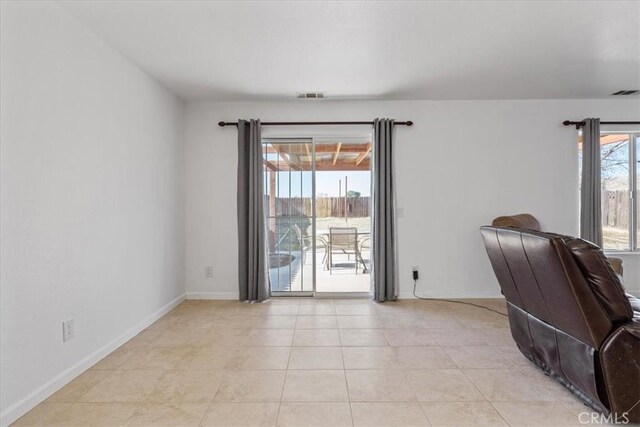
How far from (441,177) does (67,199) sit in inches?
143

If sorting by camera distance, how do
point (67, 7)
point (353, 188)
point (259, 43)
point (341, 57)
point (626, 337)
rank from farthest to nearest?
point (353, 188), point (341, 57), point (259, 43), point (67, 7), point (626, 337)

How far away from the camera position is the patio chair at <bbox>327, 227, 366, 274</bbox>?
4.71 m

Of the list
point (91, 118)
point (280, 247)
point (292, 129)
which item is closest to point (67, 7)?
point (91, 118)

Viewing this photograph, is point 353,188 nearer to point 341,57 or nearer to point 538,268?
point 341,57

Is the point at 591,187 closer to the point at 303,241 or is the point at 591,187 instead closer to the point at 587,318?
the point at 587,318

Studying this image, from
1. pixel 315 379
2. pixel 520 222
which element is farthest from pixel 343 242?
pixel 315 379

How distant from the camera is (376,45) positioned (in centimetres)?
253

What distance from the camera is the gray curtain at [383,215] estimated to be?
3740 mm

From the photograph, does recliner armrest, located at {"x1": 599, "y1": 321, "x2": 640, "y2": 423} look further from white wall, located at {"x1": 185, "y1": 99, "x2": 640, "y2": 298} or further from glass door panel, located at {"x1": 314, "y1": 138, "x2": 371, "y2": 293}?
glass door panel, located at {"x1": 314, "y1": 138, "x2": 371, "y2": 293}

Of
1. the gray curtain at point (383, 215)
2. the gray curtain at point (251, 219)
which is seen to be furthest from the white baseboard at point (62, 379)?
the gray curtain at point (383, 215)

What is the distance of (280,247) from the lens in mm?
4020

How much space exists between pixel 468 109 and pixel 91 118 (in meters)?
3.84

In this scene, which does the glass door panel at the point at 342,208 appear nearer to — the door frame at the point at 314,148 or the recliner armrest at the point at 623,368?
the door frame at the point at 314,148

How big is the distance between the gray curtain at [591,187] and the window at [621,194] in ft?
1.06
